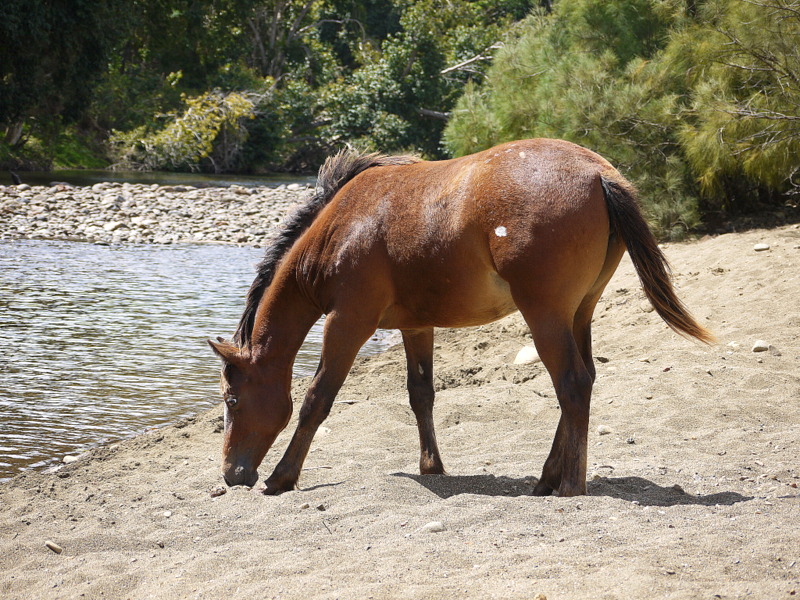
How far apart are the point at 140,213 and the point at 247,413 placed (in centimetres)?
1570

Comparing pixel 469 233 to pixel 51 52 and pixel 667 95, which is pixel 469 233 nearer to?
pixel 667 95

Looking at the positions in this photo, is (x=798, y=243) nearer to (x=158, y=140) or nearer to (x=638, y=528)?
(x=638, y=528)

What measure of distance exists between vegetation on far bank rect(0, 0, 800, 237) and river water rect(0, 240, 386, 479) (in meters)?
4.76

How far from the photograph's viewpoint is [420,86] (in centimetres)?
2955

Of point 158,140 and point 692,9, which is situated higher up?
point 692,9

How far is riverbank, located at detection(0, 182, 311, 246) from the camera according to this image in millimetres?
17406

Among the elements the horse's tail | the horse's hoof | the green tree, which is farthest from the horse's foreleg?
the green tree

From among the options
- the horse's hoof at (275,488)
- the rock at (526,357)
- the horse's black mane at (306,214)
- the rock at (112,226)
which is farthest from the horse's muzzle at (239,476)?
the rock at (112,226)

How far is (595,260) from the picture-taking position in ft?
13.4

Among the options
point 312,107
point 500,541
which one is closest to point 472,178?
point 500,541

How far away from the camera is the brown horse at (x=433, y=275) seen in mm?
4012

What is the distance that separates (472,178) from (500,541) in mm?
1811

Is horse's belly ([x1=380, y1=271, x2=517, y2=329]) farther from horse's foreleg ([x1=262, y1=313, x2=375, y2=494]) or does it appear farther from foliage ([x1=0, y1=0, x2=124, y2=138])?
foliage ([x1=0, y1=0, x2=124, y2=138])

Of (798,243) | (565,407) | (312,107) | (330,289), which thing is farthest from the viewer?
(312,107)
